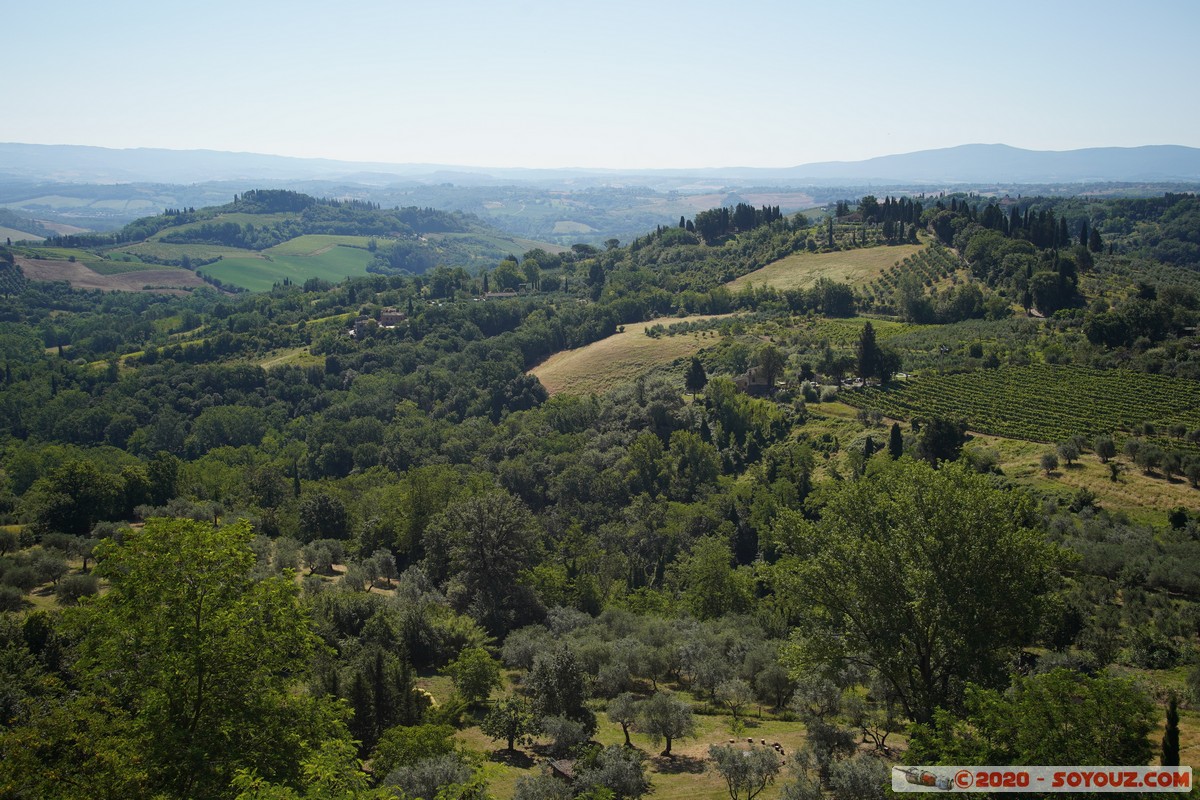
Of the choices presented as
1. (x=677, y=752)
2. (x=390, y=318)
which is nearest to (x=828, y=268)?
(x=390, y=318)

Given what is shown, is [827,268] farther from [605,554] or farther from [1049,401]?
[605,554]

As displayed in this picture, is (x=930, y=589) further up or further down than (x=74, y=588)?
further up

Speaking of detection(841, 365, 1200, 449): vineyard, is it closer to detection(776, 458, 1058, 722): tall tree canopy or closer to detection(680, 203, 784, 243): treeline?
detection(776, 458, 1058, 722): tall tree canopy

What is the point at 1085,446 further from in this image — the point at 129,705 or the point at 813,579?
the point at 129,705

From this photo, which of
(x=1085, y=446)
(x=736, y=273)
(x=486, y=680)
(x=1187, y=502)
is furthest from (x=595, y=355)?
(x=486, y=680)

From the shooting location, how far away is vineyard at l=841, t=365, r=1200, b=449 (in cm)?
6275

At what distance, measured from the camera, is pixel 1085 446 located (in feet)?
197

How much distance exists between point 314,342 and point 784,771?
130621 millimetres

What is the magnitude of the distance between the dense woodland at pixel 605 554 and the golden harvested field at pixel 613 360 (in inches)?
145

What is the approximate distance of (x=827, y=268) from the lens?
130875 mm

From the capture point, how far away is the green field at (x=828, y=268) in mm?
125562

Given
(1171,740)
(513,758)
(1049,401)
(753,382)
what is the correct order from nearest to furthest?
(1171,740) < (513,758) < (1049,401) < (753,382)

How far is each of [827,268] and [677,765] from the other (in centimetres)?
11550

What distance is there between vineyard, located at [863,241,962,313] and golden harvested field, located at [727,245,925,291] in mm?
2238
